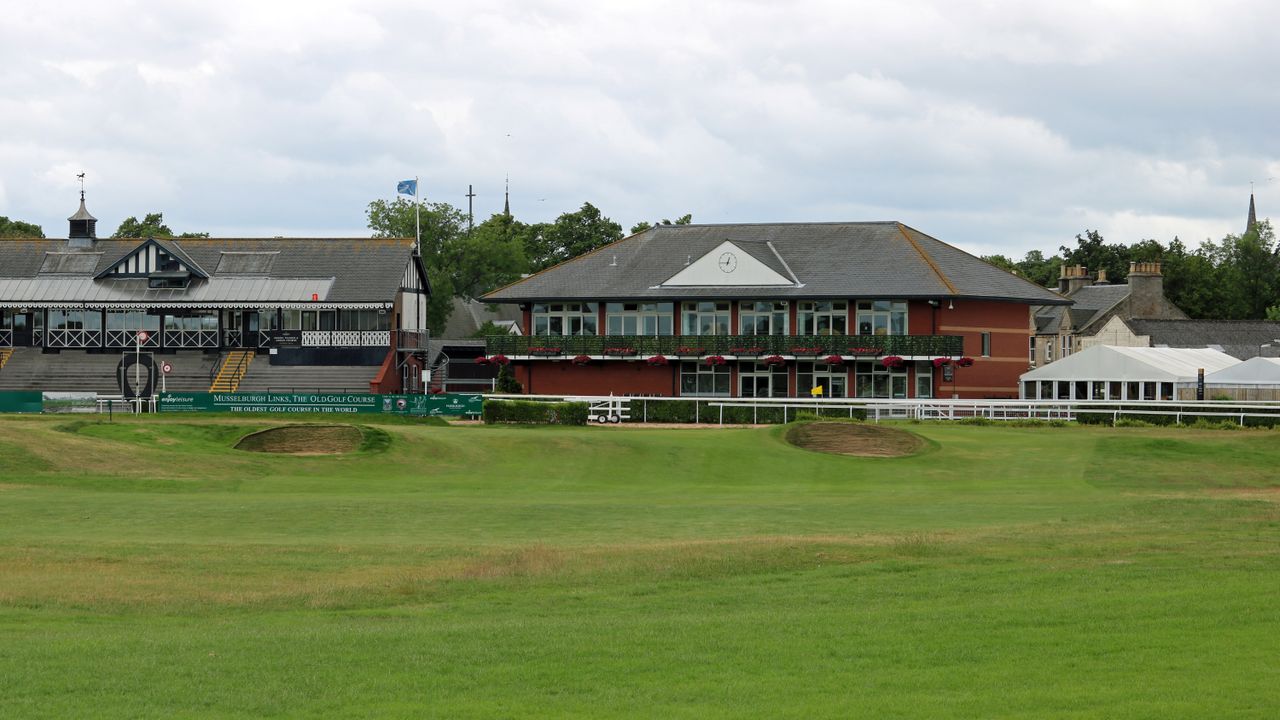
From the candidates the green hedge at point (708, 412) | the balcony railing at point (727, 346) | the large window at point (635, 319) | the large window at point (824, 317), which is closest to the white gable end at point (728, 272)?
the large window at point (824, 317)

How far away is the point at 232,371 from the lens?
2734 inches

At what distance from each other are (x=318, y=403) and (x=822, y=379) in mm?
23505

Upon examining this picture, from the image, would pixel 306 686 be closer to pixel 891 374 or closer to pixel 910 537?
pixel 910 537

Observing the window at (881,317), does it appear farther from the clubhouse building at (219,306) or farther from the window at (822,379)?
the clubhouse building at (219,306)

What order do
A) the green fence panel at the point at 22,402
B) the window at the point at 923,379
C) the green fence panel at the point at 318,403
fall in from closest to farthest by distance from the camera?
Answer: the green fence panel at the point at 22,402 → the green fence panel at the point at 318,403 → the window at the point at 923,379

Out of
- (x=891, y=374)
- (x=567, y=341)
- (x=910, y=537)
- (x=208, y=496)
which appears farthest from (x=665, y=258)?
(x=910, y=537)

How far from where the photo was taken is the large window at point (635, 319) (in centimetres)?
6981

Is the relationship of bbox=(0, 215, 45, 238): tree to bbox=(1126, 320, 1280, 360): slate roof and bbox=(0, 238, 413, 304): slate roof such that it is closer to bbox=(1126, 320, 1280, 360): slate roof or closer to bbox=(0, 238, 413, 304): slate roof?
bbox=(0, 238, 413, 304): slate roof

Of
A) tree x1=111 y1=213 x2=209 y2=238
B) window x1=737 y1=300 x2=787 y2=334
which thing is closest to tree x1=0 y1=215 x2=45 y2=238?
Result: tree x1=111 y1=213 x2=209 y2=238

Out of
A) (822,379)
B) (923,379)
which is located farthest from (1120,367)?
(822,379)

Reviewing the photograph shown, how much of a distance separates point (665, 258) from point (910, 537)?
168 ft

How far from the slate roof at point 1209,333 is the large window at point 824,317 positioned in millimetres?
29288

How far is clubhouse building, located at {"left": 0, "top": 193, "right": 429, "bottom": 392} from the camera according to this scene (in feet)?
236

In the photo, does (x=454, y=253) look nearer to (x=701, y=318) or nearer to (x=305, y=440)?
(x=701, y=318)
